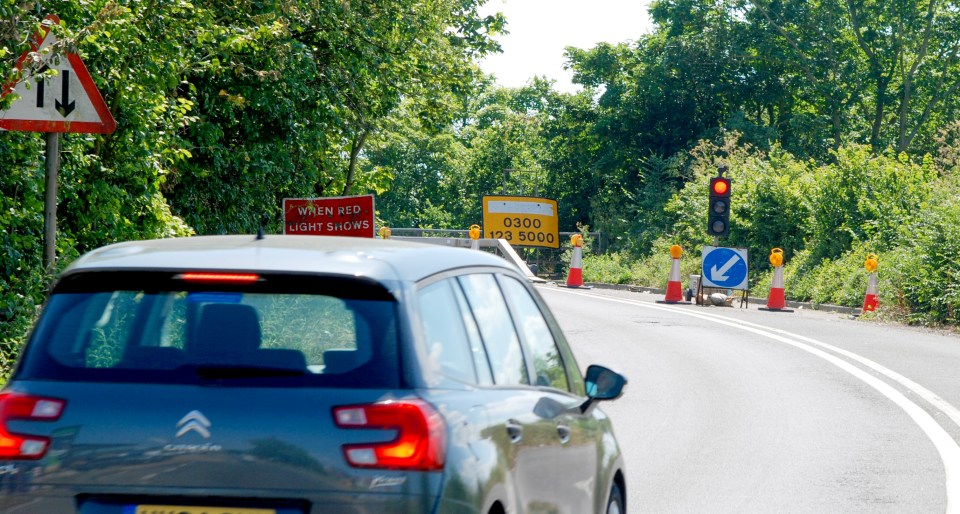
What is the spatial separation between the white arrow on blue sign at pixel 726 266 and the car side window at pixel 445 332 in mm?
23849

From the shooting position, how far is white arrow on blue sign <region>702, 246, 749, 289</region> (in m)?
27.6

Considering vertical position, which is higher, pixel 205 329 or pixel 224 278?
pixel 224 278

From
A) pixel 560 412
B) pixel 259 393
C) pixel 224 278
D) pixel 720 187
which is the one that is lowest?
pixel 560 412

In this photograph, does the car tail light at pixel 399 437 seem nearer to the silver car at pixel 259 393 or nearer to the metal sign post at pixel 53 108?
the silver car at pixel 259 393

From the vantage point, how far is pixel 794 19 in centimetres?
5091

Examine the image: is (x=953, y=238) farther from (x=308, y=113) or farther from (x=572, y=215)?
(x=572, y=215)

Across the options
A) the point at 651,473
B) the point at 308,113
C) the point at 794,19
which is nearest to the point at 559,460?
the point at 651,473

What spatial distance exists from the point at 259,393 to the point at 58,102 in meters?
4.71

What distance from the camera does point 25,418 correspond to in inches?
149

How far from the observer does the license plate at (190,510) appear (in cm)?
364

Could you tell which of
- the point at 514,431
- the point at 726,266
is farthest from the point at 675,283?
the point at 514,431

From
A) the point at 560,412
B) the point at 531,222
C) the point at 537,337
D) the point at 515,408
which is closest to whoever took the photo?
the point at 515,408

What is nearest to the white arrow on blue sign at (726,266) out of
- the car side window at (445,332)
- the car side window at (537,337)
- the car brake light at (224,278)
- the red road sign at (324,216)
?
the red road sign at (324,216)

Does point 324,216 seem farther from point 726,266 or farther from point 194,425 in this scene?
point 726,266
